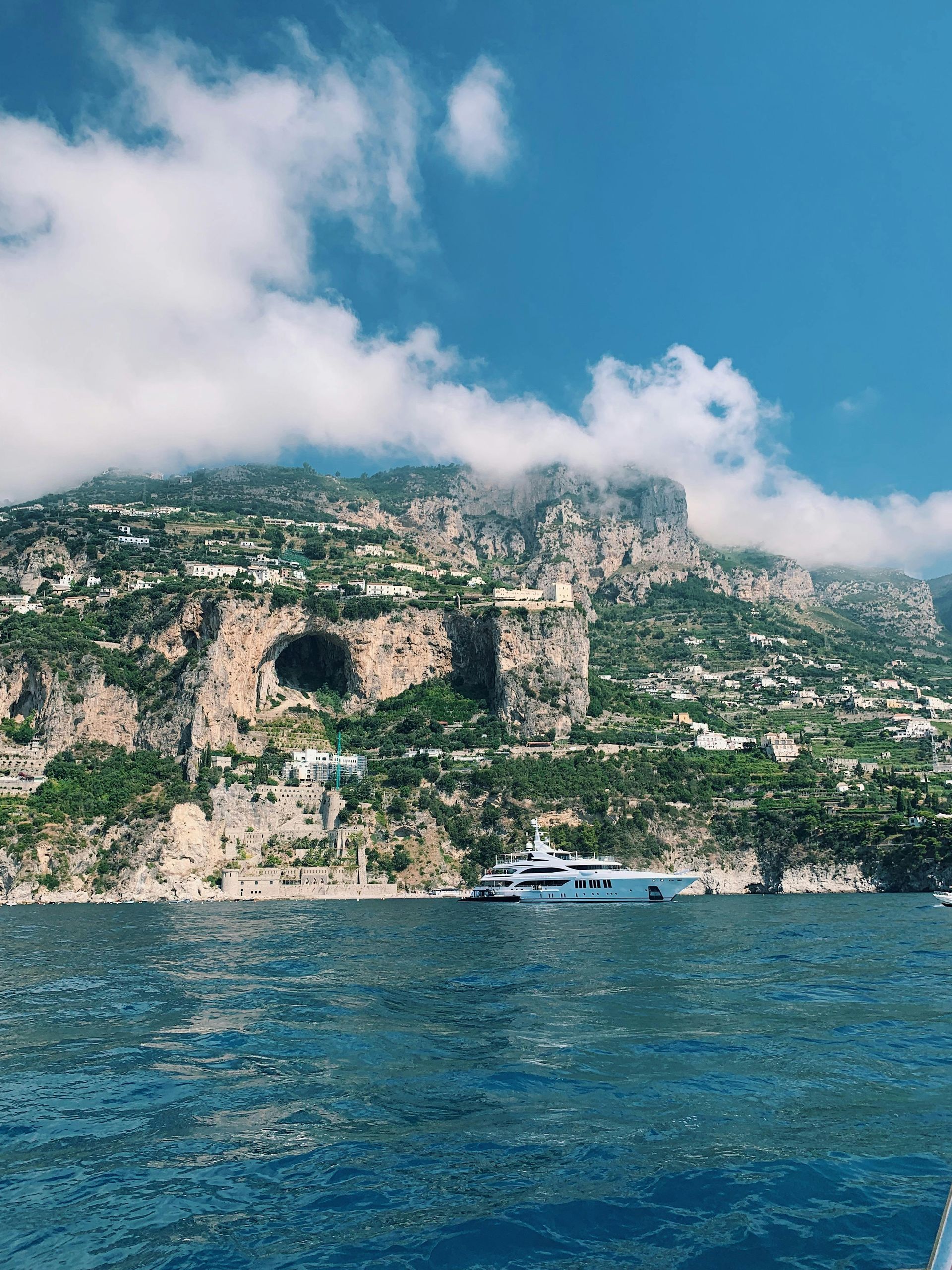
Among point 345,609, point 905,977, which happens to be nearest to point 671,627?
point 345,609

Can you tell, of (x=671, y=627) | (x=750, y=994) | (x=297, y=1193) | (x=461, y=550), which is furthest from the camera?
(x=461, y=550)

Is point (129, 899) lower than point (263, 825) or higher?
lower

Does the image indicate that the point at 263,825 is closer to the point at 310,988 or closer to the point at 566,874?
the point at 566,874

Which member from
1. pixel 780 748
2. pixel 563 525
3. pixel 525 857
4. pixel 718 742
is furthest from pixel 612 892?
pixel 563 525

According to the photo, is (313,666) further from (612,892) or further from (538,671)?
(612,892)

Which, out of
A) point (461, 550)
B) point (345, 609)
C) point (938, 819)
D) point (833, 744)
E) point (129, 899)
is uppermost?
point (461, 550)

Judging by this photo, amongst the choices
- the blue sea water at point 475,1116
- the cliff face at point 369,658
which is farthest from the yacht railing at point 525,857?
the blue sea water at point 475,1116

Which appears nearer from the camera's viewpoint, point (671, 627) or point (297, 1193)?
point (297, 1193)

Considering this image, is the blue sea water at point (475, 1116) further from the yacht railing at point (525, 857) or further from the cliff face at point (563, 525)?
the cliff face at point (563, 525)
